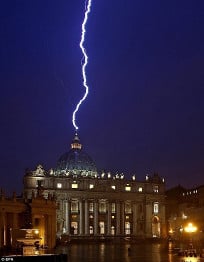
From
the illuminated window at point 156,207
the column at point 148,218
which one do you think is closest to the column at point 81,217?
the column at point 148,218

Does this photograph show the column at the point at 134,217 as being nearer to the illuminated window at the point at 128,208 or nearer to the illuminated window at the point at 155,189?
the illuminated window at the point at 128,208

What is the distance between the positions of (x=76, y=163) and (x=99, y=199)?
513 inches

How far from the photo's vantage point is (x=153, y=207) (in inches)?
5861

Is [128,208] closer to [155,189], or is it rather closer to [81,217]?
[155,189]

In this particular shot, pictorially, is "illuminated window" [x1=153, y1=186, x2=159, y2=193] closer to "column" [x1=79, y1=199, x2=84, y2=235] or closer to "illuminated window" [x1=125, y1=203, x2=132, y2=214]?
"illuminated window" [x1=125, y1=203, x2=132, y2=214]

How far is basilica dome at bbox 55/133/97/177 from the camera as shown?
148500mm

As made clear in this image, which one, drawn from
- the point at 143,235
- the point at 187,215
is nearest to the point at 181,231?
the point at 187,215

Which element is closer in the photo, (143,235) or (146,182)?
(143,235)

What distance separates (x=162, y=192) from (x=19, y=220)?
313ft

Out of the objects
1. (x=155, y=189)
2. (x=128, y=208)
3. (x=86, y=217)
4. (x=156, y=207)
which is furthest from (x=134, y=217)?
(x=86, y=217)

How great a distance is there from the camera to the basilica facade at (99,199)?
137125mm

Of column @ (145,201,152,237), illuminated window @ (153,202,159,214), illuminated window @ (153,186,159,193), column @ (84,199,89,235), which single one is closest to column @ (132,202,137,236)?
column @ (145,201,152,237)

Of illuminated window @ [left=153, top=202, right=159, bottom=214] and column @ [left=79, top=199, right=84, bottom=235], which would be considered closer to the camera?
column @ [left=79, top=199, right=84, bottom=235]

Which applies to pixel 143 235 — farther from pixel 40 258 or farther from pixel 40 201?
pixel 40 258
